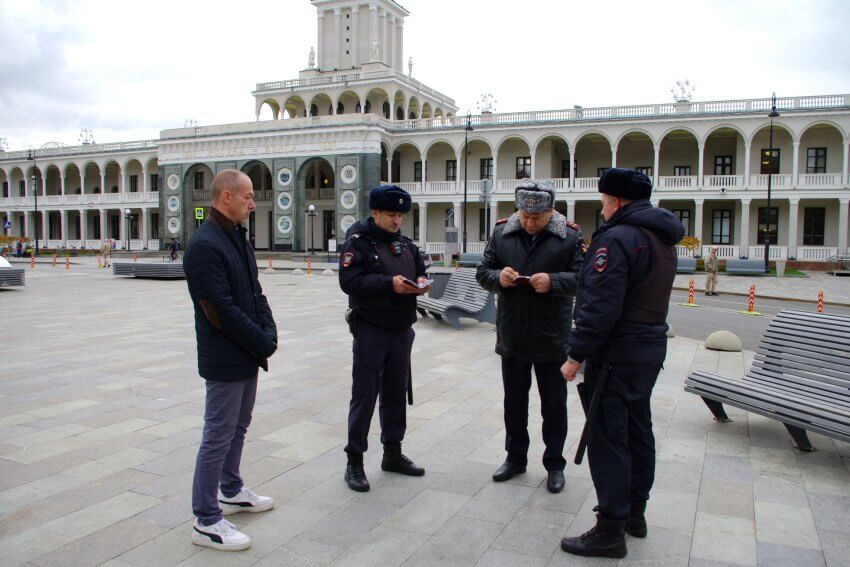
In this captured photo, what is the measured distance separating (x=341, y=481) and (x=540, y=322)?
5.86 feet

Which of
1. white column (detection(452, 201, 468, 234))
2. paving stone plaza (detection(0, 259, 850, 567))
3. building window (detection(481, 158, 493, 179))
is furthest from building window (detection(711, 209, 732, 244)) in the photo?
paving stone plaza (detection(0, 259, 850, 567))

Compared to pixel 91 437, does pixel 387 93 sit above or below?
above

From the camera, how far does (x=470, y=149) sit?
1860 inches

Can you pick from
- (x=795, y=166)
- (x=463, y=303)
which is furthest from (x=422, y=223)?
(x=463, y=303)

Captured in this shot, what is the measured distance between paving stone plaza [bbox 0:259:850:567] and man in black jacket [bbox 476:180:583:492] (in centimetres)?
32

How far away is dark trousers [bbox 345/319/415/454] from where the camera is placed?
15.0 feet

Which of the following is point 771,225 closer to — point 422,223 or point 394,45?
point 422,223

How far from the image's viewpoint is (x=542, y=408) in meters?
4.71

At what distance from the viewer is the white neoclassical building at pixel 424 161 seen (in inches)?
1532

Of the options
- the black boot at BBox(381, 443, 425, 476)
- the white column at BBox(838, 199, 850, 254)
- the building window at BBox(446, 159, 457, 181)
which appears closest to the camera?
the black boot at BBox(381, 443, 425, 476)

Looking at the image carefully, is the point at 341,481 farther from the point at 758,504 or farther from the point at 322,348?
the point at 322,348

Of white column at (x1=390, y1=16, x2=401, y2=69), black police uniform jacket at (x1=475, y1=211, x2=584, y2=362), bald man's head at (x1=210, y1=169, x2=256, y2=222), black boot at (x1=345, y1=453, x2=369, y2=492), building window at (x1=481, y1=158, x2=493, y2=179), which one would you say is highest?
white column at (x1=390, y1=16, x2=401, y2=69)

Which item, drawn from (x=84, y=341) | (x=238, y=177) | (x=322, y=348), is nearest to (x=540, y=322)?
(x=238, y=177)

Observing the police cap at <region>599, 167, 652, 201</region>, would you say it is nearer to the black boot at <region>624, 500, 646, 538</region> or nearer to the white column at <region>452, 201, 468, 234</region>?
the black boot at <region>624, 500, 646, 538</region>
